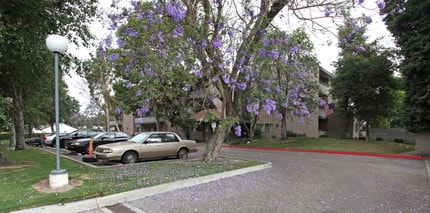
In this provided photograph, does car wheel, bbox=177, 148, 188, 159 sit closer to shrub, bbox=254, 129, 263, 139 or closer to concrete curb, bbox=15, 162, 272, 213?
concrete curb, bbox=15, 162, 272, 213

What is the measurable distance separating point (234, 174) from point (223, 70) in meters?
3.50

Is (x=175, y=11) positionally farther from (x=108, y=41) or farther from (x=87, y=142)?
(x=87, y=142)

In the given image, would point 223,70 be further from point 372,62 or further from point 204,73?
point 372,62

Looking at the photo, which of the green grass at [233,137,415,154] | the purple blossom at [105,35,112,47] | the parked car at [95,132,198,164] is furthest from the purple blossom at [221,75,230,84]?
the green grass at [233,137,415,154]

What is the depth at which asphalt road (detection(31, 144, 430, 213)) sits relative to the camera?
5844mm

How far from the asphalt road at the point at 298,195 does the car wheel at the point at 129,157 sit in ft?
16.9

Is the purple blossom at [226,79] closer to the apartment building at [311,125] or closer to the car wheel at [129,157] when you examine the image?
the car wheel at [129,157]

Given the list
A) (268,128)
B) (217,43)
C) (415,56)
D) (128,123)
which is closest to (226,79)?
(217,43)

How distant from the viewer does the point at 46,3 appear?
978cm

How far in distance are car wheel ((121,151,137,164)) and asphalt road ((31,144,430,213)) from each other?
5163 millimetres

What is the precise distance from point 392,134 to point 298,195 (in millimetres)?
25134

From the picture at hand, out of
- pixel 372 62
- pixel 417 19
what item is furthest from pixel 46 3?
pixel 372 62

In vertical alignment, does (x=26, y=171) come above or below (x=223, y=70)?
below

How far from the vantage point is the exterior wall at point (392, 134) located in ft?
85.8
